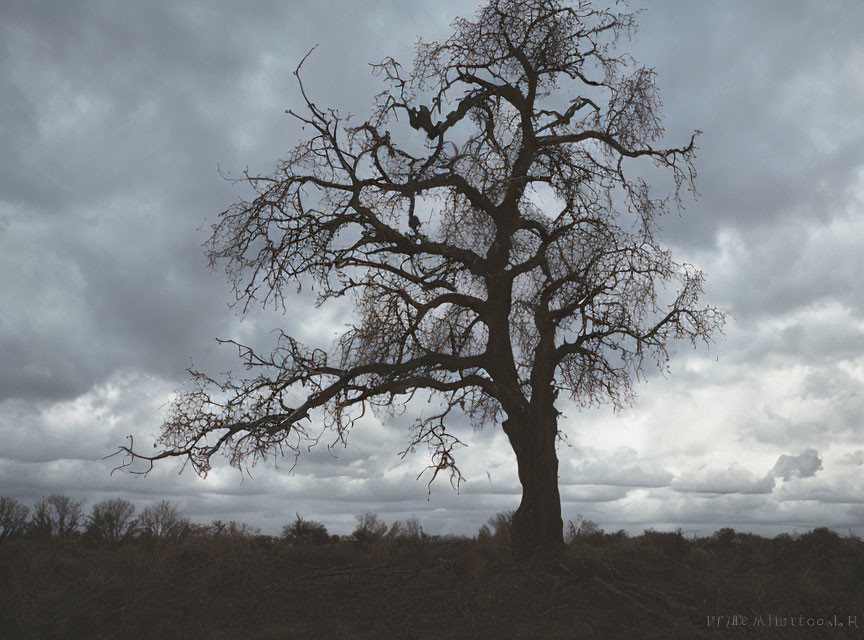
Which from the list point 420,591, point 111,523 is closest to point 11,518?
point 111,523

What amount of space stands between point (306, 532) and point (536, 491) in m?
7.05

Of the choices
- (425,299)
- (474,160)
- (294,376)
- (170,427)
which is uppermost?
(474,160)

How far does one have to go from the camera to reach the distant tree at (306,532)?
58.9ft

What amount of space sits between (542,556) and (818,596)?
492 centimetres

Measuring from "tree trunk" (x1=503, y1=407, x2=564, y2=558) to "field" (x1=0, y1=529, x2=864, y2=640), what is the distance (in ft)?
1.42

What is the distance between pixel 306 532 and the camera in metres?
18.2

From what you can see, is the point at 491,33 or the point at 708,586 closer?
the point at 708,586

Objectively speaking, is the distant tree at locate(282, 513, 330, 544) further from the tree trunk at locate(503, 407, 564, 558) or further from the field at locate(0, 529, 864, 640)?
the tree trunk at locate(503, 407, 564, 558)

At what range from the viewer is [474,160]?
13.5m

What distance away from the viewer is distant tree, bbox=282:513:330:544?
17953 mm

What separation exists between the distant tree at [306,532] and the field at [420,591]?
1.42 m

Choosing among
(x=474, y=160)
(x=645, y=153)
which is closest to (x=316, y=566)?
(x=474, y=160)

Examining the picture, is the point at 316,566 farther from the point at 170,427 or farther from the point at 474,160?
the point at 474,160

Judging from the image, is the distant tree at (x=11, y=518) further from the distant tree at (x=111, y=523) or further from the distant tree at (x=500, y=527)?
the distant tree at (x=500, y=527)
